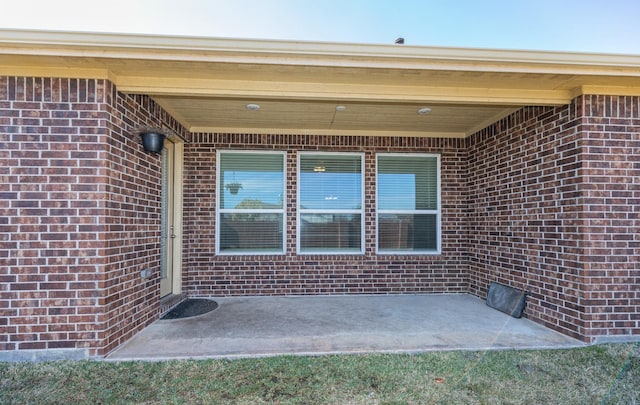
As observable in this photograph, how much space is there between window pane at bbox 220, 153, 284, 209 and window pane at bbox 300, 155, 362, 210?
16.8 inches

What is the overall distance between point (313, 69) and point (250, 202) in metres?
3.03

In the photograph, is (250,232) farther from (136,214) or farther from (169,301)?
(136,214)

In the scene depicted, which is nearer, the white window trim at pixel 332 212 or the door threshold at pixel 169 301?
the door threshold at pixel 169 301

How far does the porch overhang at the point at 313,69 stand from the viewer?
301 cm

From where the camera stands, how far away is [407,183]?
6.07 meters

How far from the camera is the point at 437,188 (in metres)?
6.10

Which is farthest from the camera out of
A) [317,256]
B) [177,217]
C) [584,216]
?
[317,256]

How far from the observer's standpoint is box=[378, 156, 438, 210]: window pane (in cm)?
603

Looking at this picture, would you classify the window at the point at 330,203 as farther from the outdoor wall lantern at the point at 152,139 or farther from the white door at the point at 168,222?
the outdoor wall lantern at the point at 152,139

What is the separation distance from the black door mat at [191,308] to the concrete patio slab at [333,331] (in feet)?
0.48

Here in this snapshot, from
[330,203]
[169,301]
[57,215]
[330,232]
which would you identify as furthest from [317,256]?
[57,215]

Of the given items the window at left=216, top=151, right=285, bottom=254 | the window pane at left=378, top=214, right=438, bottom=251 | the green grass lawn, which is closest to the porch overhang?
the window at left=216, top=151, right=285, bottom=254

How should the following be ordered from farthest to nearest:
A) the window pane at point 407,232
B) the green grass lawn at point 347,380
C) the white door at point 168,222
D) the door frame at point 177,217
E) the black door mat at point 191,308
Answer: the window pane at point 407,232
the door frame at point 177,217
the white door at point 168,222
the black door mat at point 191,308
the green grass lawn at point 347,380

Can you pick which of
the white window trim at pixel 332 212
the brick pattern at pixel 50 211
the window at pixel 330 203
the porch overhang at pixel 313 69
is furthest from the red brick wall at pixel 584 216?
the brick pattern at pixel 50 211
